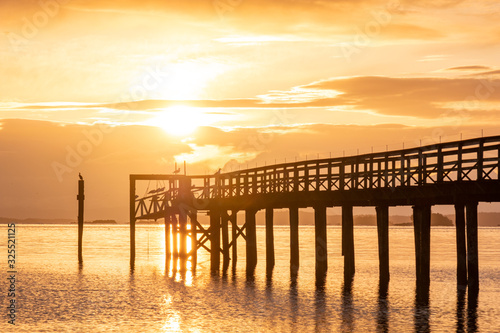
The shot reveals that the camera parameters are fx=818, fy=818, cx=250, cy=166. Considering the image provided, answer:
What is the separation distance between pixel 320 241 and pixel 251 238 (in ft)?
34.7

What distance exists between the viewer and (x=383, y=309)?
109 ft

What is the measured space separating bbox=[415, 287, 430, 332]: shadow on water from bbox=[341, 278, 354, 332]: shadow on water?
92.5 inches

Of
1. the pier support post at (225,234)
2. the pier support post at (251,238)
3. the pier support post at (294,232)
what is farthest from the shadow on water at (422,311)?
the pier support post at (225,234)

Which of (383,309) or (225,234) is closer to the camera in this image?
(383,309)

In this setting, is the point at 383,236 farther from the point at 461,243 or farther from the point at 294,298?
the point at 461,243

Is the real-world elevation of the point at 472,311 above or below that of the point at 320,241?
below

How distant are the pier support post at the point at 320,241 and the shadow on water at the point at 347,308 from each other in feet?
8.55

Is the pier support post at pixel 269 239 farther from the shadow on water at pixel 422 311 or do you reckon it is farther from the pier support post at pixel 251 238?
the shadow on water at pixel 422 311

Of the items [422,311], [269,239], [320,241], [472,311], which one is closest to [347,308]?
[422,311]

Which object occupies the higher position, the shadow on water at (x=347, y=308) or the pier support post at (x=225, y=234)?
the pier support post at (x=225, y=234)

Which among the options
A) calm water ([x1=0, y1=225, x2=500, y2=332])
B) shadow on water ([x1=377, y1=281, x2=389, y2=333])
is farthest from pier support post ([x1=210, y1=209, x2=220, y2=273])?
shadow on water ([x1=377, y1=281, x2=389, y2=333])

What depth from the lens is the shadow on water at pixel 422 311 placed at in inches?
1123

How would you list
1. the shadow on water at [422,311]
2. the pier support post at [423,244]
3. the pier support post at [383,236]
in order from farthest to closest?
1. the pier support post at [383,236]
2. the pier support post at [423,244]
3. the shadow on water at [422,311]

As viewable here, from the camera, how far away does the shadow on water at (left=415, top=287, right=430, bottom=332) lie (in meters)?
28.5
